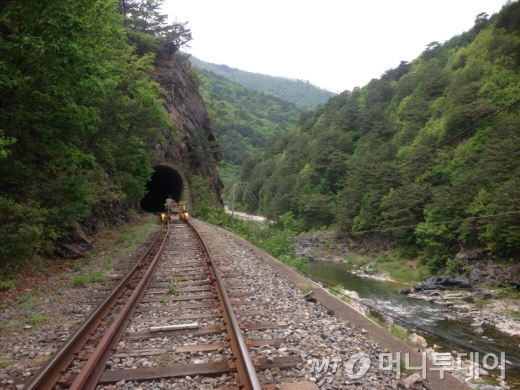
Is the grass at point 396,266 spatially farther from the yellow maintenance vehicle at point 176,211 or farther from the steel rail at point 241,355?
the steel rail at point 241,355

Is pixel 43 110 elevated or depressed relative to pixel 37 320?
elevated

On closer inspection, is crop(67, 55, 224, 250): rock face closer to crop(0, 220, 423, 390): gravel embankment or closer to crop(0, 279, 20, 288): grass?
crop(0, 279, 20, 288): grass

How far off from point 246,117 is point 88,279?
16339 centimetres

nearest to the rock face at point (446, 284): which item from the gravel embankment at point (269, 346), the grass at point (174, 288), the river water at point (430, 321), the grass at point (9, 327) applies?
the river water at point (430, 321)

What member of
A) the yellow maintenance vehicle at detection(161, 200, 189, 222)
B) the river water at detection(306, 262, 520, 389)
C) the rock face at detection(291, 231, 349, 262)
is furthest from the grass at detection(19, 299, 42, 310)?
the rock face at detection(291, 231, 349, 262)

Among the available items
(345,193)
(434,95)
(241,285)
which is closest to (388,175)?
(345,193)

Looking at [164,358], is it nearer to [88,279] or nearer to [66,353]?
[66,353]

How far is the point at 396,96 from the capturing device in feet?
260

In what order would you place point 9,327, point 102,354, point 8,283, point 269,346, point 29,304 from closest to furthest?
point 102,354 < point 269,346 < point 9,327 < point 29,304 < point 8,283

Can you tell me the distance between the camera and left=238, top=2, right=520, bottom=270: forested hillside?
28281 millimetres

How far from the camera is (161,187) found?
146ft

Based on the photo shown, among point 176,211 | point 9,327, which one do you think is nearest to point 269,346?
point 9,327

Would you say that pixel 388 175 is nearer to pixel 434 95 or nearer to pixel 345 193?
pixel 345 193

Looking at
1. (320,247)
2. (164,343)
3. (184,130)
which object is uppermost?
(184,130)
